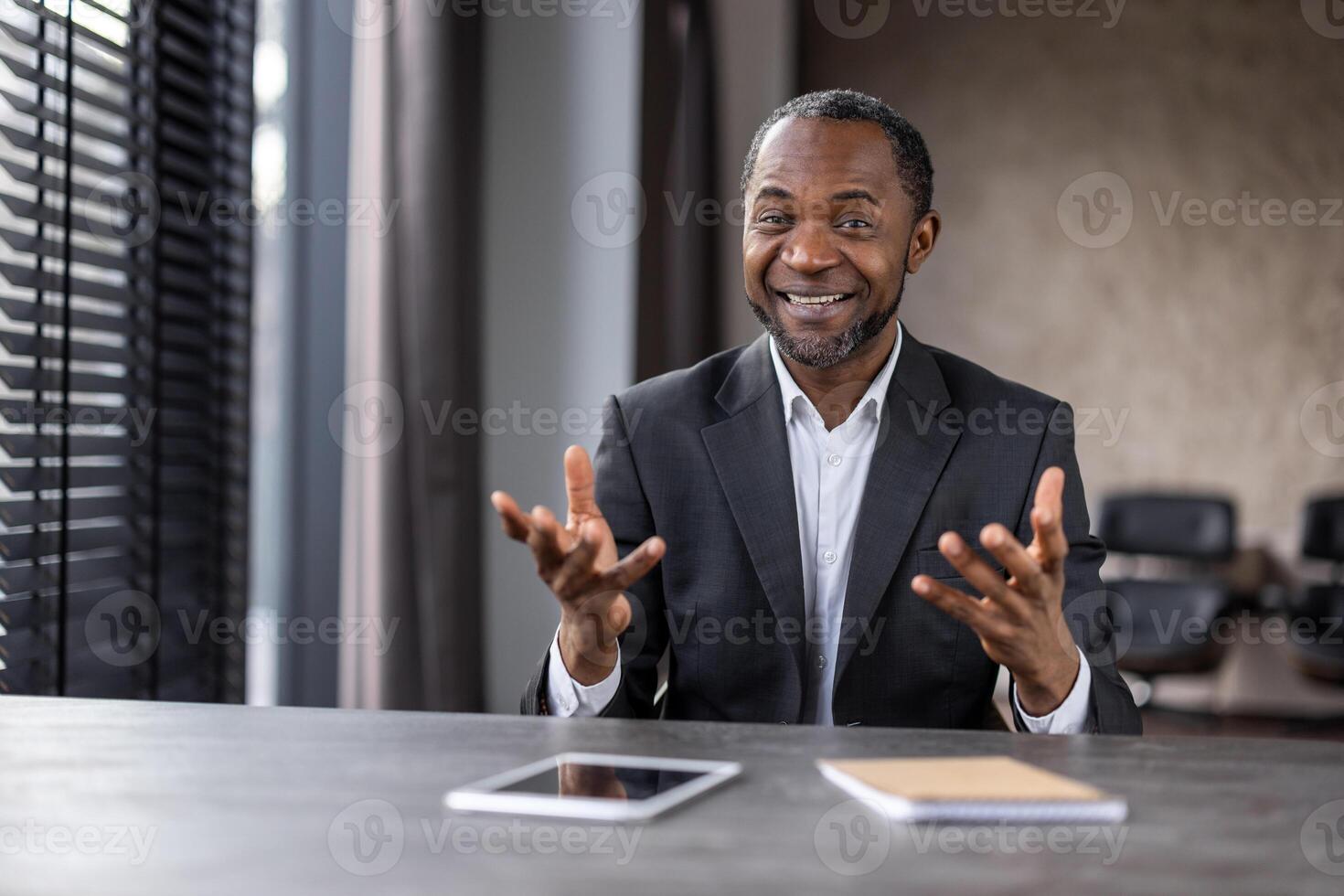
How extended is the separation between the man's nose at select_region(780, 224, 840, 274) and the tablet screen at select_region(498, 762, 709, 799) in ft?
3.15

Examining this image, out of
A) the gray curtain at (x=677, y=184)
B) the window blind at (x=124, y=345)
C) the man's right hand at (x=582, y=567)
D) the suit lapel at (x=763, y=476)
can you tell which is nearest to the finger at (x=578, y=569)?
the man's right hand at (x=582, y=567)

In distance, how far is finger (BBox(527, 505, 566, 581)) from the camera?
3.63ft

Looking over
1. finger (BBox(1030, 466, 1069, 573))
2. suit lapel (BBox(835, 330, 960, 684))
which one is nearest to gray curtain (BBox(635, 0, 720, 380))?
suit lapel (BBox(835, 330, 960, 684))

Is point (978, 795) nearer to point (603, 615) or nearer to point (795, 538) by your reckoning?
point (603, 615)

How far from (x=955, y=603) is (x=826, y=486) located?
603 mm

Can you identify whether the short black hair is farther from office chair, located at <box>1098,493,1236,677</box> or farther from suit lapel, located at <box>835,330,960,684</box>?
office chair, located at <box>1098,493,1236,677</box>

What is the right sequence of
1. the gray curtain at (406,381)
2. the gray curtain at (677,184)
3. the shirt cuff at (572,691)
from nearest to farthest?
the shirt cuff at (572,691) < the gray curtain at (406,381) < the gray curtain at (677,184)

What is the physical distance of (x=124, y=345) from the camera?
2.20 meters

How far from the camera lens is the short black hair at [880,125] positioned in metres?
1.69

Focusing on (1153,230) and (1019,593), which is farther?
(1153,230)

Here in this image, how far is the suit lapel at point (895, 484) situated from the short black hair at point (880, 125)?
0.88 ft

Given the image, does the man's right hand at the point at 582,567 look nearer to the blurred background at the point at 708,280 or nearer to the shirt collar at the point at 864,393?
the shirt collar at the point at 864,393

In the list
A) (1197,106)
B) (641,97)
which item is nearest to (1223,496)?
(1197,106)

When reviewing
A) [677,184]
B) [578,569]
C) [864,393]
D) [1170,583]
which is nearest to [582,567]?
[578,569]
